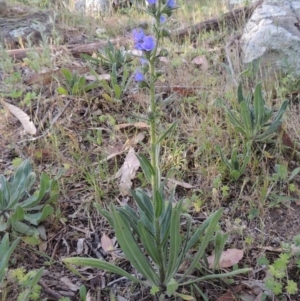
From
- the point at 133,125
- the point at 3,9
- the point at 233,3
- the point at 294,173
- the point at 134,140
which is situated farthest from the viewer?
the point at 233,3

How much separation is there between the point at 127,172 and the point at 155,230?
73 centimetres

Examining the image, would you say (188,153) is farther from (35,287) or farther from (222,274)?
(35,287)

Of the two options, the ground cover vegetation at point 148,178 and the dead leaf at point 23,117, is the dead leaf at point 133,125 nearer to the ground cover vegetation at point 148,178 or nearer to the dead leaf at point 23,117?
the ground cover vegetation at point 148,178

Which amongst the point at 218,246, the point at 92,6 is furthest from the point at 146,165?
the point at 92,6

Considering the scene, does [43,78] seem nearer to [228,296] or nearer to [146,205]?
[146,205]

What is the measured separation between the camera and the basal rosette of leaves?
198 cm

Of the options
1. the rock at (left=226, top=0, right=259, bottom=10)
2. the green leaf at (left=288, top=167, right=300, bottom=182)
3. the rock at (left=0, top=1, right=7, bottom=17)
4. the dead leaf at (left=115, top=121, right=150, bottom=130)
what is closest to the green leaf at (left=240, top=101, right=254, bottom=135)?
the green leaf at (left=288, top=167, right=300, bottom=182)

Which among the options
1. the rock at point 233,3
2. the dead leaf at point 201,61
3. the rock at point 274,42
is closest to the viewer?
the rock at point 274,42

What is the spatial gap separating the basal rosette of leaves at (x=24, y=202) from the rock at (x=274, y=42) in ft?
6.00

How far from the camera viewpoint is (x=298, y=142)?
97.9 inches

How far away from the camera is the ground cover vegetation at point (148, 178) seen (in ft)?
5.52

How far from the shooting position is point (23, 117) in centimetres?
276

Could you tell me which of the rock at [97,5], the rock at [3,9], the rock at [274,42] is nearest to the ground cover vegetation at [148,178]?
the rock at [274,42]

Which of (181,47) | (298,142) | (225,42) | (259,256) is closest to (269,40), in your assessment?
(225,42)
